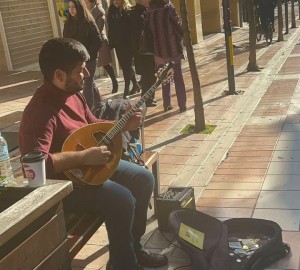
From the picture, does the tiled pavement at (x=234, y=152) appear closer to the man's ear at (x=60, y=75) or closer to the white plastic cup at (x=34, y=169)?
the white plastic cup at (x=34, y=169)

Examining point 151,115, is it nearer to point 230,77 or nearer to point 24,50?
point 230,77

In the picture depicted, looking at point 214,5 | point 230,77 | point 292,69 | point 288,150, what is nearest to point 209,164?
point 288,150

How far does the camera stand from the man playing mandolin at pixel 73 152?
9.20 ft

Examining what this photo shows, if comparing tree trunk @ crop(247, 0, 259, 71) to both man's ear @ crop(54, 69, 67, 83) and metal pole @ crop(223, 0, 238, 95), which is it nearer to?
metal pole @ crop(223, 0, 238, 95)

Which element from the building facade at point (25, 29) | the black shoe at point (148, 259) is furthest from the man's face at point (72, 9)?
the building facade at point (25, 29)

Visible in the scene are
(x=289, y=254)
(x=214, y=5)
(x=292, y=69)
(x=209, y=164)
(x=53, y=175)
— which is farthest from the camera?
(x=214, y=5)

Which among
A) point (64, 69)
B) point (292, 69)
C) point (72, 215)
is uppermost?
point (64, 69)

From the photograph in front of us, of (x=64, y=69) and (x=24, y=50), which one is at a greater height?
(x=64, y=69)

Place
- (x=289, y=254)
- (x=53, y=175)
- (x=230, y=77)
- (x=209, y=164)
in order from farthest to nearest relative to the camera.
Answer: (x=230, y=77) → (x=209, y=164) → (x=289, y=254) → (x=53, y=175)

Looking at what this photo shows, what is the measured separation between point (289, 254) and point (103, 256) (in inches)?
48.6

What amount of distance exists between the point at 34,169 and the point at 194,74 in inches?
151

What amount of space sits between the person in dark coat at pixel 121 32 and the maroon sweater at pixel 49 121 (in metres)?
4.84

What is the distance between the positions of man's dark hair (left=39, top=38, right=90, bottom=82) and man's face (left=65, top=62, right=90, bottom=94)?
0.10 feet

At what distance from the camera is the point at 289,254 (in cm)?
332
